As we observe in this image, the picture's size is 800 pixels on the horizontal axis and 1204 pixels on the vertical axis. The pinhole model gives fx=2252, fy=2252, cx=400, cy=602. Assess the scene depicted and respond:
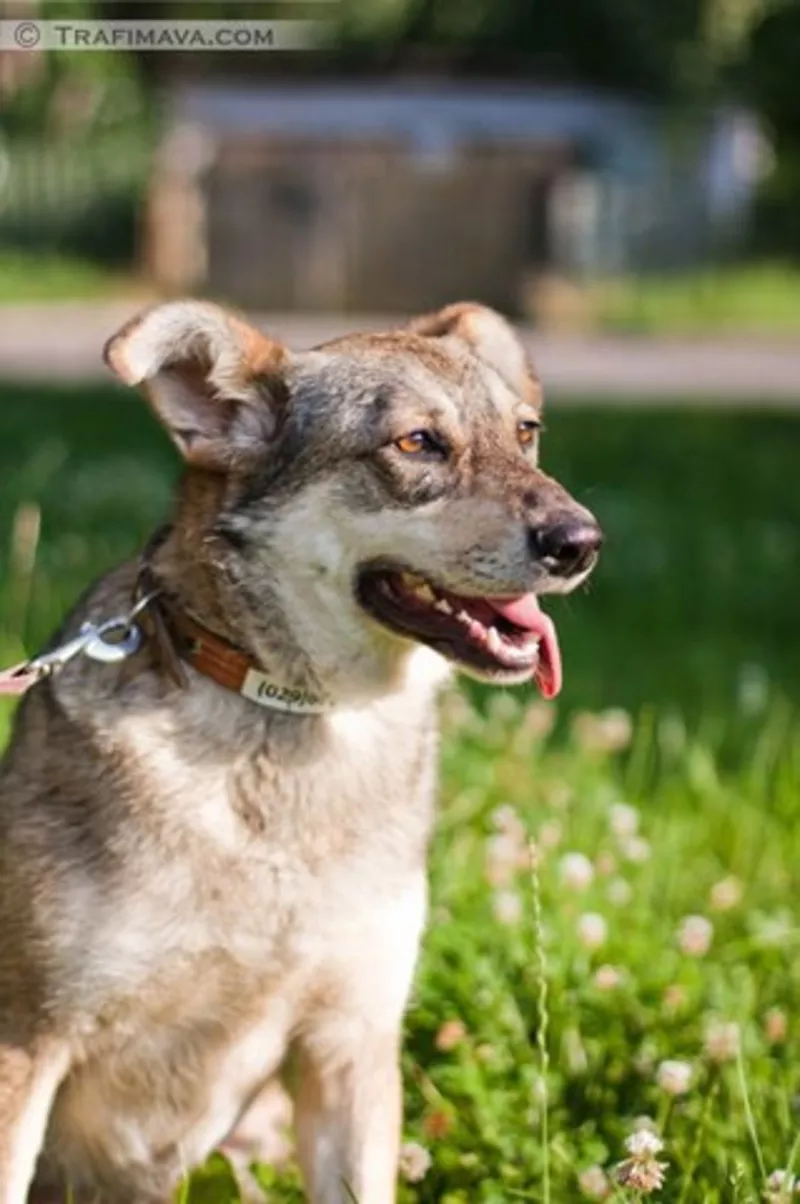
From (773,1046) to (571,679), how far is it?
145 inches

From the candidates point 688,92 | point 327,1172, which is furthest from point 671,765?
point 688,92

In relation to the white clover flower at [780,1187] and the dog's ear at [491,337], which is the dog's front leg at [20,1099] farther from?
the dog's ear at [491,337]

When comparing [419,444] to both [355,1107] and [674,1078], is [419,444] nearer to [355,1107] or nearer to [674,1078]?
[355,1107]

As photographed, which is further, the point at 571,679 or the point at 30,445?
the point at 30,445

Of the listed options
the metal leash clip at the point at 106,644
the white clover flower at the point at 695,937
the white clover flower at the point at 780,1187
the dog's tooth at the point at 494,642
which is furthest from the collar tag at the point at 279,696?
the white clover flower at the point at 695,937

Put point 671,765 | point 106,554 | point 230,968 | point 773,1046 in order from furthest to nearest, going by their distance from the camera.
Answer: point 106,554 < point 671,765 < point 773,1046 < point 230,968

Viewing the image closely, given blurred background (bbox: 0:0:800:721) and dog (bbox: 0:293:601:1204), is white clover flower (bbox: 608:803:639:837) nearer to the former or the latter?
dog (bbox: 0:293:601:1204)

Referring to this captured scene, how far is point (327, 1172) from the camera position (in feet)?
12.9

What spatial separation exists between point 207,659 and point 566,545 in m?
0.66

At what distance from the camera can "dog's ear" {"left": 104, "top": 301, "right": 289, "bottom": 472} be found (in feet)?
12.4

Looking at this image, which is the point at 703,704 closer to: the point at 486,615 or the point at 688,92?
the point at 486,615

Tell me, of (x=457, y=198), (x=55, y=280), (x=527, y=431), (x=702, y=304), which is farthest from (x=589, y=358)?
(x=527, y=431)

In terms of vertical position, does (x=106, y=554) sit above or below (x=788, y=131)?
above

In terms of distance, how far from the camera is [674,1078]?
4.06 metres
